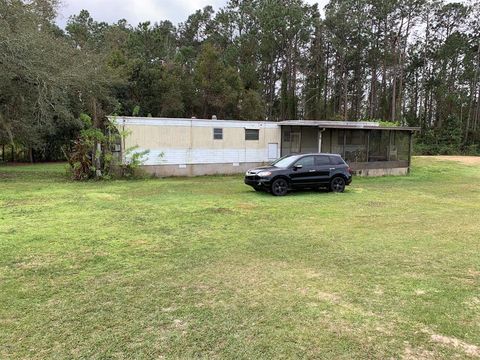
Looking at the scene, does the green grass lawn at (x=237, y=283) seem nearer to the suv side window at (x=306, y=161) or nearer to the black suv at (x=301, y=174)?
the black suv at (x=301, y=174)

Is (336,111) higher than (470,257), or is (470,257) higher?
(336,111)

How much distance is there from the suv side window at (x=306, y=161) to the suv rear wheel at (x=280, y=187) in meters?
0.90

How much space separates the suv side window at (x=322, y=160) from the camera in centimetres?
1316

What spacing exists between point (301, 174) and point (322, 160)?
1073 mm

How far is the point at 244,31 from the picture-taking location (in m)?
48.6

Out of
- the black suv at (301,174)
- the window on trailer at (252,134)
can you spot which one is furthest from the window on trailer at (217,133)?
the black suv at (301,174)

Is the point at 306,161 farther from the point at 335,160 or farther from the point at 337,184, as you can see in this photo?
the point at 337,184

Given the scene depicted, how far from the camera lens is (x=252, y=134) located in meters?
19.8

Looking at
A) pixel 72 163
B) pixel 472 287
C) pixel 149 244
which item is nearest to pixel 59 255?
pixel 149 244

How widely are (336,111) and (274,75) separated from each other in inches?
365

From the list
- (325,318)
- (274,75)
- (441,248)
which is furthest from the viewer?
(274,75)

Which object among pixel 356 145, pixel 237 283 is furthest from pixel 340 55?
pixel 237 283

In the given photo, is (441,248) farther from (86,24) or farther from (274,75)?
(86,24)

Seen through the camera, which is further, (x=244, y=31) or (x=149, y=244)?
(x=244, y=31)
